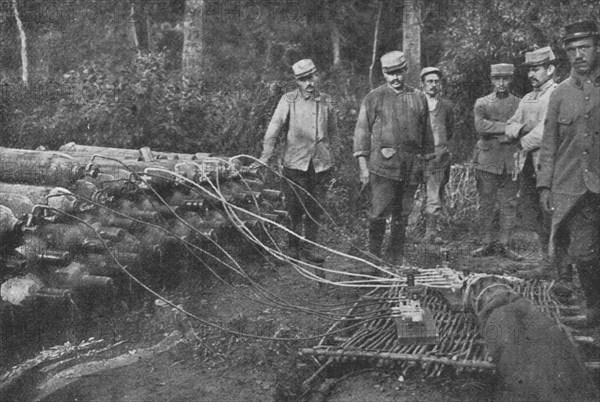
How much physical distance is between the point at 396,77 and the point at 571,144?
2228 mm

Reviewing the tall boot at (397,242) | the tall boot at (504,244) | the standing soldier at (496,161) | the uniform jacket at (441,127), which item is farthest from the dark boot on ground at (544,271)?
the uniform jacket at (441,127)

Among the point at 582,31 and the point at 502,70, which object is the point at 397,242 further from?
the point at 582,31

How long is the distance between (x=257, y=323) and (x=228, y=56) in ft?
50.9

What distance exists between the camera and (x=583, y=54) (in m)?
5.31

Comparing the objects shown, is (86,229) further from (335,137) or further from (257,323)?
(335,137)

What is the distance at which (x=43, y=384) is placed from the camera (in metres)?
4.91

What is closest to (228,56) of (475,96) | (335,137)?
(475,96)

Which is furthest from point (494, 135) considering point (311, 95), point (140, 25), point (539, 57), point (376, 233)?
point (140, 25)

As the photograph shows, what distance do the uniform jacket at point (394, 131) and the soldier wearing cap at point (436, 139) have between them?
4.85ft

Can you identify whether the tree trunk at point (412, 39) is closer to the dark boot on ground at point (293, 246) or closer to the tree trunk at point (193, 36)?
the tree trunk at point (193, 36)

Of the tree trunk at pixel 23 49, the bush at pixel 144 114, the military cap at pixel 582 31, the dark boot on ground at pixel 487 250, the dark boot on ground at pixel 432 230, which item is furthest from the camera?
the tree trunk at pixel 23 49

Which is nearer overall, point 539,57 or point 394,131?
point 394,131

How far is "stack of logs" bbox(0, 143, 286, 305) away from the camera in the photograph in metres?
5.80

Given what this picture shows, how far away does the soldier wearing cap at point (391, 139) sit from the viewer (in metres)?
7.22
